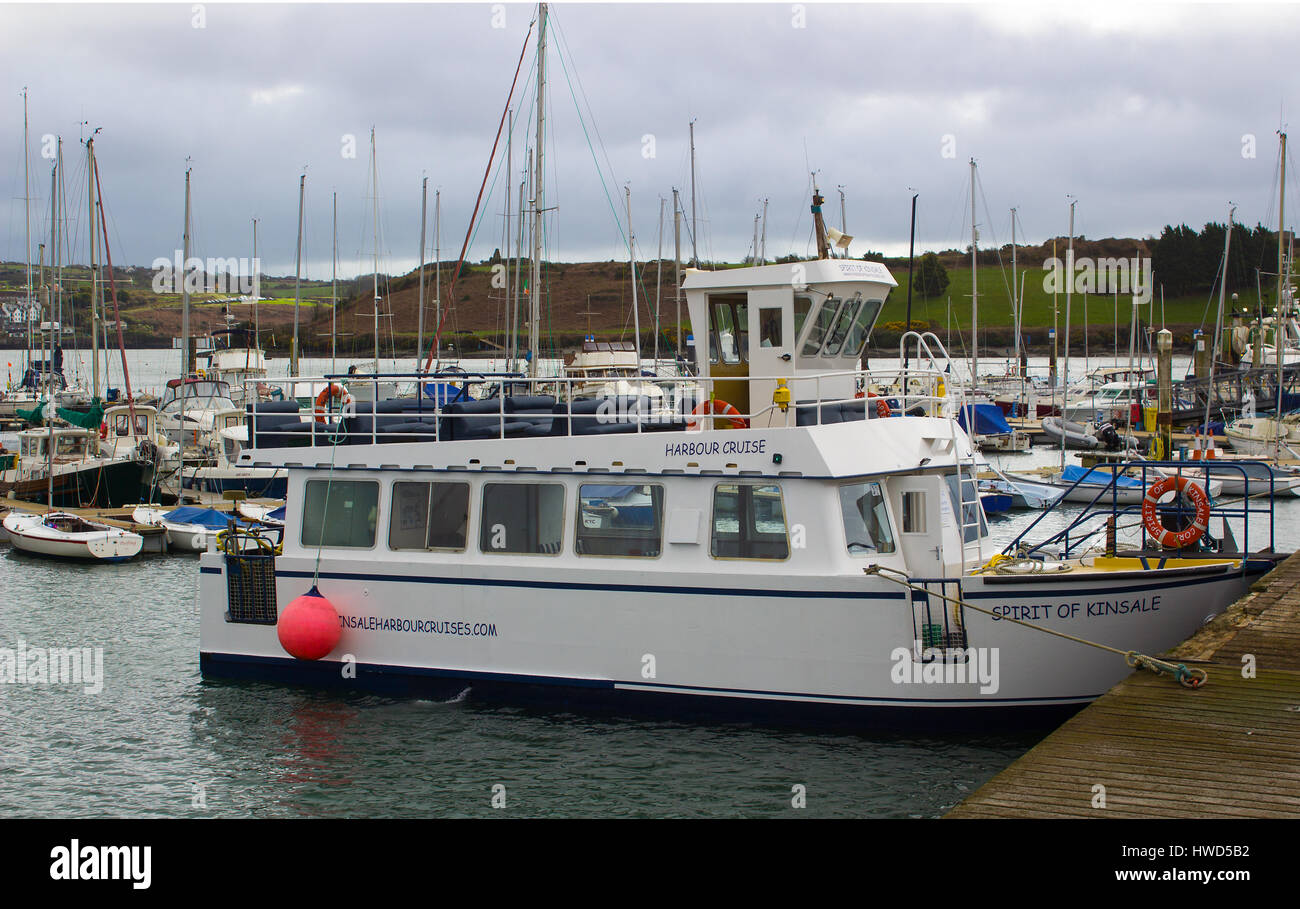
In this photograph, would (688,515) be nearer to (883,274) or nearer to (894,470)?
(894,470)

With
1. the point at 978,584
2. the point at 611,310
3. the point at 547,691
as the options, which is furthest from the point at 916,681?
the point at 611,310

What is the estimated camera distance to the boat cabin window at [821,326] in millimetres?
13530

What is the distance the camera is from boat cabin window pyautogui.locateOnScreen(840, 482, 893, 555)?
38.7 ft

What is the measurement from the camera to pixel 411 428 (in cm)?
1391

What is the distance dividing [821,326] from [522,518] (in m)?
4.25

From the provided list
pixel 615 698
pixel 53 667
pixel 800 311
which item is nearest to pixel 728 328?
pixel 800 311

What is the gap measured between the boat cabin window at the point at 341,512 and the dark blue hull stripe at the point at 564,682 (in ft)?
4.92

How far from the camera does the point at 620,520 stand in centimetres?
1245

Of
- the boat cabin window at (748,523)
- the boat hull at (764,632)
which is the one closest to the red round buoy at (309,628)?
the boat hull at (764,632)

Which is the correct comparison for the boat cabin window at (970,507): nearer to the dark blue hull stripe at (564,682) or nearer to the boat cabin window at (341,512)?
the dark blue hull stripe at (564,682)

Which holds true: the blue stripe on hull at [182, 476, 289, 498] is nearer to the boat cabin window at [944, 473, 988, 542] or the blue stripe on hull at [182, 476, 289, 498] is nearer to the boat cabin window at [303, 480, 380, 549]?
the boat cabin window at [303, 480, 380, 549]

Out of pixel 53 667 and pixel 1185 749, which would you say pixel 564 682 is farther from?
pixel 53 667

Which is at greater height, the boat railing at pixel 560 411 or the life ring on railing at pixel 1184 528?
the boat railing at pixel 560 411

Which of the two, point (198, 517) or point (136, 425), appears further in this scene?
Answer: point (136, 425)
